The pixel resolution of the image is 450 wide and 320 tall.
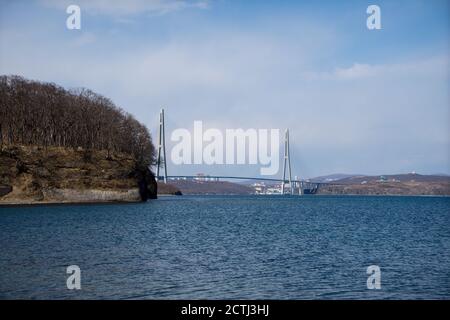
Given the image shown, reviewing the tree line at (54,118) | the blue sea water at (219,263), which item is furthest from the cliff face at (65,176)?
the blue sea water at (219,263)

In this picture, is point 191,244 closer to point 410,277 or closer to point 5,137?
point 410,277

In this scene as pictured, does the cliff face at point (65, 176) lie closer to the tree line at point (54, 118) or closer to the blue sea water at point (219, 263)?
the tree line at point (54, 118)

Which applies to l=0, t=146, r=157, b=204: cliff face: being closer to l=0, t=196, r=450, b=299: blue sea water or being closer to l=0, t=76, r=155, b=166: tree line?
l=0, t=76, r=155, b=166: tree line

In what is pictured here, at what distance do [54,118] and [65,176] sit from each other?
46.0 ft

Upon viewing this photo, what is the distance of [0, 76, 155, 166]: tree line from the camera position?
3703 inches

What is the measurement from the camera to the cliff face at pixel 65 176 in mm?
83500

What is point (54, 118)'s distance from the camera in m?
98.8

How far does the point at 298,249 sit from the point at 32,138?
72.6 m

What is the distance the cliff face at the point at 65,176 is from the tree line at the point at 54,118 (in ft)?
15.3

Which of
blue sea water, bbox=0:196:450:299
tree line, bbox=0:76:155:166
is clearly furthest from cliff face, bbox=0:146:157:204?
blue sea water, bbox=0:196:450:299

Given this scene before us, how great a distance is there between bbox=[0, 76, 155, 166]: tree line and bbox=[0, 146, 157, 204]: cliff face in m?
4.68

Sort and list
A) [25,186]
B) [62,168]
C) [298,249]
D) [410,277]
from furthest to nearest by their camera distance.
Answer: [62,168]
[25,186]
[298,249]
[410,277]

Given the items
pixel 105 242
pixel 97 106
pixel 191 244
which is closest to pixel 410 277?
pixel 191 244

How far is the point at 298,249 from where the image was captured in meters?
35.2
